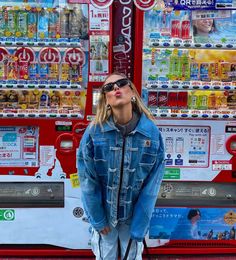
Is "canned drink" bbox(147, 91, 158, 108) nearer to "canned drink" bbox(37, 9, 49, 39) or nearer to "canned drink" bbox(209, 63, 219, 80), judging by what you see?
"canned drink" bbox(209, 63, 219, 80)

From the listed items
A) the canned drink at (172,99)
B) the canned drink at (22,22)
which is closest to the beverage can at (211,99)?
the canned drink at (172,99)

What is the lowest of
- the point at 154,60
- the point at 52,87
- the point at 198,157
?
the point at 198,157

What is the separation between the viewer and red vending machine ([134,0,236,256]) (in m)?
3.62

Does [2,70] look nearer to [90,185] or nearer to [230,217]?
[90,185]

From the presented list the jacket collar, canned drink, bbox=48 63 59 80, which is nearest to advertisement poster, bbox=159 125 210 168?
canned drink, bbox=48 63 59 80

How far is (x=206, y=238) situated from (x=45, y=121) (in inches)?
67.4

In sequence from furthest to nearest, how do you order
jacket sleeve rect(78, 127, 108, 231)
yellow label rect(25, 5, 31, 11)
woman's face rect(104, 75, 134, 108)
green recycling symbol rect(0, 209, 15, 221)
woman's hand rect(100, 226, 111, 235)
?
green recycling symbol rect(0, 209, 15, 221), yellow label rect(25, 5, 31, 11), woman's hand rect(100, 226, 111, 235), jacket sleeve rect(78, 127, 108, 231), woman's face rect(104, 75, 134, 108)

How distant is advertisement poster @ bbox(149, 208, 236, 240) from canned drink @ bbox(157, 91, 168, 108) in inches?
35.0

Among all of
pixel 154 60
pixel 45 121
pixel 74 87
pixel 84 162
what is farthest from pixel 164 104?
pixel 84 162

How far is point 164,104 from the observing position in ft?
12.2

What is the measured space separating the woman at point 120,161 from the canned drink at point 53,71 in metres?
1.05

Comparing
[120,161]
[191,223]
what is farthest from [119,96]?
[191,223]

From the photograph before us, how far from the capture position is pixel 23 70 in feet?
12.0

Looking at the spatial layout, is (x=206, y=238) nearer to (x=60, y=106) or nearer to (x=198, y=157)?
(x=198, y=157)
